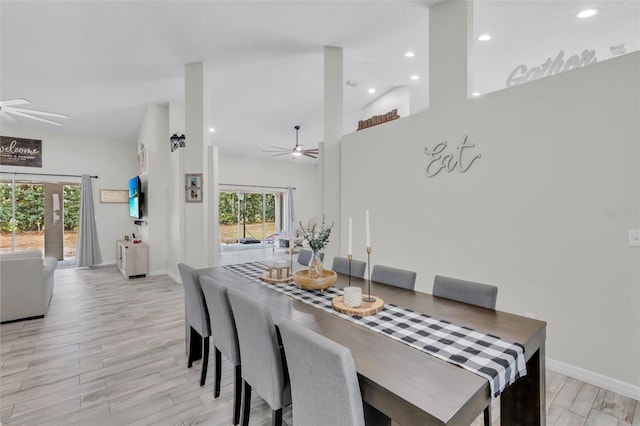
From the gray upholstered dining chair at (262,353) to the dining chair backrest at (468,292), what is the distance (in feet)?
3.66

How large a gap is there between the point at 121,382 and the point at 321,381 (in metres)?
2.06

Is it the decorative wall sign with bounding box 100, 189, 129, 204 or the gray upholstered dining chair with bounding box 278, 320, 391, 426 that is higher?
the decorative wall sign with bounding box 100, 189, 129, 204

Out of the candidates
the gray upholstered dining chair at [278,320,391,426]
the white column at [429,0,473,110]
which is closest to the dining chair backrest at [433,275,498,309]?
the gray upholstered dining chair at [278,320,391,426]

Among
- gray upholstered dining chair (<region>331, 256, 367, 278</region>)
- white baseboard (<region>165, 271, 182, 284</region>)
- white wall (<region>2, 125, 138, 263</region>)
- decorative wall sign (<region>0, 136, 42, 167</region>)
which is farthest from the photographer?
white wall (<region>2, 125, 138, 263</region>)

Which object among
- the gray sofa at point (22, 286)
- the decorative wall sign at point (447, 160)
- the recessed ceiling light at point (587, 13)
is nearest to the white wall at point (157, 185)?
the gray sofa at point (22, 286)

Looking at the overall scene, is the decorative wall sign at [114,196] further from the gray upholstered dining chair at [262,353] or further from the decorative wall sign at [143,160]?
the gray upholstered dining chair at [262,353]

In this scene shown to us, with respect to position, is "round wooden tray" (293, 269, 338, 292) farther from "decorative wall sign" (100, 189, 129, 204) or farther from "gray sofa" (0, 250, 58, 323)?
"decorative wall sign" (100, 189, 129, 204)

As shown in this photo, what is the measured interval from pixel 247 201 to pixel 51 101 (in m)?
5.37

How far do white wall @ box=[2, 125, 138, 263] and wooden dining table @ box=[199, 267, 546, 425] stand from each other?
6673 millimetres

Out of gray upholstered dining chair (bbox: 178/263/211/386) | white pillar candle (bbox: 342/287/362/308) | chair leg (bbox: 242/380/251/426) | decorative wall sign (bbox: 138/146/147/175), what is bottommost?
chair leg (bbox: 242/380/251/426)

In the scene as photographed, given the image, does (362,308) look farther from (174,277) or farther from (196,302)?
(174,277)

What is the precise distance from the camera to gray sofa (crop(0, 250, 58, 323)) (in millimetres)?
3270

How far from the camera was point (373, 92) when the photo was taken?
197 inches

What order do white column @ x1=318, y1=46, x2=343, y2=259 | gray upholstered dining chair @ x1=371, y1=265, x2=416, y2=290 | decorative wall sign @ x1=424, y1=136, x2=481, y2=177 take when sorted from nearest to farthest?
gray upholstered dining chair @ x1=371, y1=265, x2=416, y2=290, decorative wall sign @ x1=424, y1=136, x2=481, y2=177, white column @ x1=318, y1=46, x2=343, y2=259
